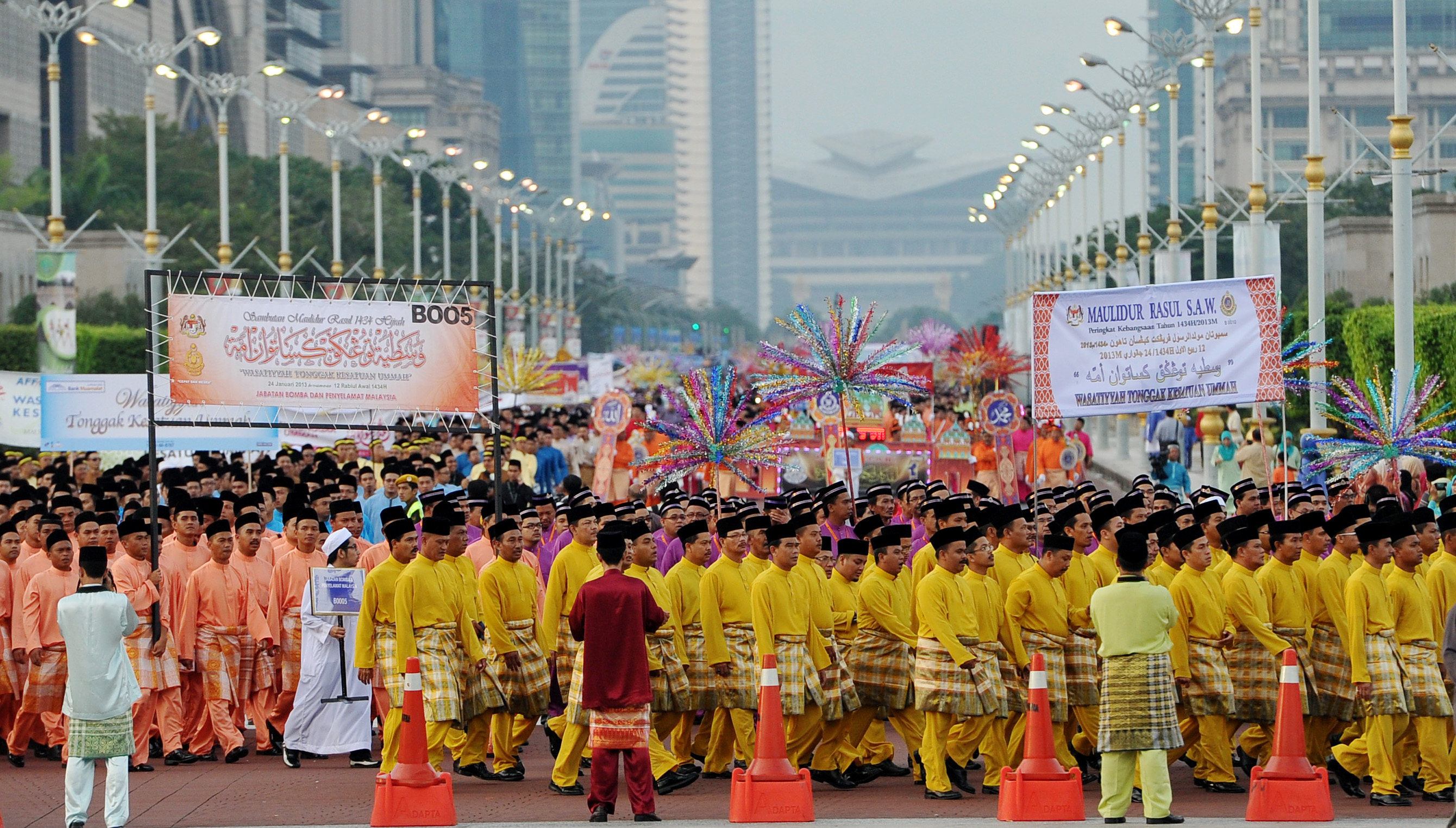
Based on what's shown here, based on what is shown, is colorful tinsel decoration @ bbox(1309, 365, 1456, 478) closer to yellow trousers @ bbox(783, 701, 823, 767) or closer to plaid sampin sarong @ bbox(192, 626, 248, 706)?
yellow trousers @ bbox(783, 701, 823, 767)

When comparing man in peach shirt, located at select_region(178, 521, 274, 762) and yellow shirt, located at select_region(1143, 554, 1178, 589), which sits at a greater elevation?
yellow shirt, located at select_region(1143, 554, 1178, 589)

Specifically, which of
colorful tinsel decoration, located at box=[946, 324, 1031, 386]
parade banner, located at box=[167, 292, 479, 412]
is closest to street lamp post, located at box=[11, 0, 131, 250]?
colorful tinsel decoration, located at box=[946, 324, 1031, 386]

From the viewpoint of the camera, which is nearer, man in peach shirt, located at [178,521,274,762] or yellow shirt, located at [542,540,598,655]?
yellow shirt, located at [542,540,598,655]

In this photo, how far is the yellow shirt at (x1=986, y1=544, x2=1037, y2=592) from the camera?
38.3ft

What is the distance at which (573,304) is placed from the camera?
288 ft

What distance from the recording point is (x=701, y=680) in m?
11.5

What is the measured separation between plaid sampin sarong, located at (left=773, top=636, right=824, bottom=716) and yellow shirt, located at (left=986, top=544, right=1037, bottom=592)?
3.87ft

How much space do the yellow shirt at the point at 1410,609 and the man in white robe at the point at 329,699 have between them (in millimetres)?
5904

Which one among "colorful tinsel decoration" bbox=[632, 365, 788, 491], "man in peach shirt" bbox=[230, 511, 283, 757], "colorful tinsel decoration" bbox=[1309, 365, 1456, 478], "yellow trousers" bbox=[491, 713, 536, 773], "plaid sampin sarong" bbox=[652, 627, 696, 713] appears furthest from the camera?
"colorful tinsel decoration" bbox=[632, 365, 788, 491]

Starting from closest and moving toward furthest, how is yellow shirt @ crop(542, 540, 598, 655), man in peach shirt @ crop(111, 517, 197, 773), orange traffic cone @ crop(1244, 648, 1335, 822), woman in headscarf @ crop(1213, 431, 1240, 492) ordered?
orange traffic cone @ crop(1244, 648, 1335, 822)
yellow shirt @ crop(542, 540, 598, 655)
man in peach shirt @ crop(111, 517, 197, 773)
woman in headscarf @ crop(1213, 431, 1240, 492)

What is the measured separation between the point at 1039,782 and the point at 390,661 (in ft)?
12.1

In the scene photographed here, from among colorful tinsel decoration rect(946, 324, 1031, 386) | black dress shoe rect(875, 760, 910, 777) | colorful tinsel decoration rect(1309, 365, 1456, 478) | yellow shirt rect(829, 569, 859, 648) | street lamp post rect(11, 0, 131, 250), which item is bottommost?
black dress shoe rect(875, 760, 910, 777)

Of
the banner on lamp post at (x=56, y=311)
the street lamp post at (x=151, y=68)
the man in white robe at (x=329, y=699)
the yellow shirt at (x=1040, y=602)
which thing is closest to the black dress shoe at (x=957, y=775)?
the yellow shirt at (x=1040, y=602)

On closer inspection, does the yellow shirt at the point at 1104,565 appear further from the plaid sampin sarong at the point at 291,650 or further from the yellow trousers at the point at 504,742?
the plaid sampin sarong at the point at 291,650
